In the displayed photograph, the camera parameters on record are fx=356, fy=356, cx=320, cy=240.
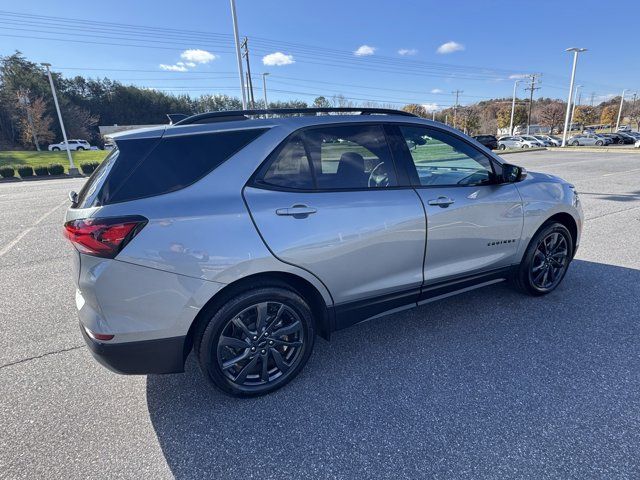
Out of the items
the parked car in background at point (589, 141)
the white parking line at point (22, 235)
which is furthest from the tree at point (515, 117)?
the white parking line at point (22, 235)

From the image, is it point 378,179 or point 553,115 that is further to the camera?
point 553,115

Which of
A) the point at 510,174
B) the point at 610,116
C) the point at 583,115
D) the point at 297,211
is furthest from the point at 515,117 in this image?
the point at 297,211

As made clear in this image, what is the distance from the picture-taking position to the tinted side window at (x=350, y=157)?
244 centimetres

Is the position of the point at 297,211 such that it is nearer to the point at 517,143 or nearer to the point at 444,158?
the point at 444,158

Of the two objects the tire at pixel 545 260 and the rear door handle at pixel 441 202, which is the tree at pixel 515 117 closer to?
the tire at pixel 545 260

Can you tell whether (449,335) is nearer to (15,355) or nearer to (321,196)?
(321,196)

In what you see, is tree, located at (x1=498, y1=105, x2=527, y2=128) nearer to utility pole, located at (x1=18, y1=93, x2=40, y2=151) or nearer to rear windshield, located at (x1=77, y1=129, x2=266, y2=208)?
utility pole, located at (x1=18, y1=93, x2=40, y2=151)

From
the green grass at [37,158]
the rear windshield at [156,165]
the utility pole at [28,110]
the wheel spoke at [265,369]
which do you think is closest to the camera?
the rear windshield at [156,165]

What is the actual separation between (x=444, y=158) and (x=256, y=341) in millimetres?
2176

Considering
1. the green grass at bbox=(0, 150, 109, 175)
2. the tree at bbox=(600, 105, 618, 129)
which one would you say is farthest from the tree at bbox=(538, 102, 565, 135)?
the green grass at bbox=(0, 150, 109, 175)

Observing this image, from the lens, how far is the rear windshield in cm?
198

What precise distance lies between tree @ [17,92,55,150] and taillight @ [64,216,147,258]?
60072mm

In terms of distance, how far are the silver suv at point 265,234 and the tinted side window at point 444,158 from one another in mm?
18

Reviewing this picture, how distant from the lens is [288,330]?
94.2 inches
